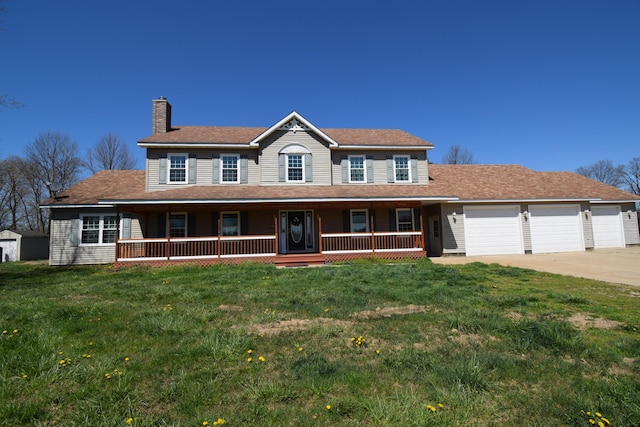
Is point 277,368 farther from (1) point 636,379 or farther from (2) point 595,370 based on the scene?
(1) point 636,379

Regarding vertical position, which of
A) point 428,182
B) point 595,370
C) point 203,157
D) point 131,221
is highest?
point 203,157

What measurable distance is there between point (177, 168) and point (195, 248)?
14.5 ft

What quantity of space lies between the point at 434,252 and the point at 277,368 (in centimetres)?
1580

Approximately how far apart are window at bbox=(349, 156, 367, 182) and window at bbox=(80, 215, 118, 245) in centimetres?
1282

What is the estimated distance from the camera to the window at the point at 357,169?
17.7 m

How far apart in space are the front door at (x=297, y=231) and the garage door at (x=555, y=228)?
12.1m

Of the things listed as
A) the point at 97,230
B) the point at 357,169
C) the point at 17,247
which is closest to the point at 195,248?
the point at 97,230

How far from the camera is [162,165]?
54.3 ft

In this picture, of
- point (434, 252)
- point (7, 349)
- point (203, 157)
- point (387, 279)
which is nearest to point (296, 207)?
point (203, 157)

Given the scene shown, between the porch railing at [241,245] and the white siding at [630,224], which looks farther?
the white siding at [630,224]

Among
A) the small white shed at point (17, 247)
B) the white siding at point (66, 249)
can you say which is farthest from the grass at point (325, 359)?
the small white shed at point (17, 247)

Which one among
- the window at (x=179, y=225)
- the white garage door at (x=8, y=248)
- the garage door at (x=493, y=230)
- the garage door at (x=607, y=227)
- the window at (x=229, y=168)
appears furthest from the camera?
the white garage door at (x=8, y=248)

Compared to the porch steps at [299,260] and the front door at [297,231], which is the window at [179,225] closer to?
the front door at [297,231]

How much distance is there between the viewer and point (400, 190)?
16656 millimetres
